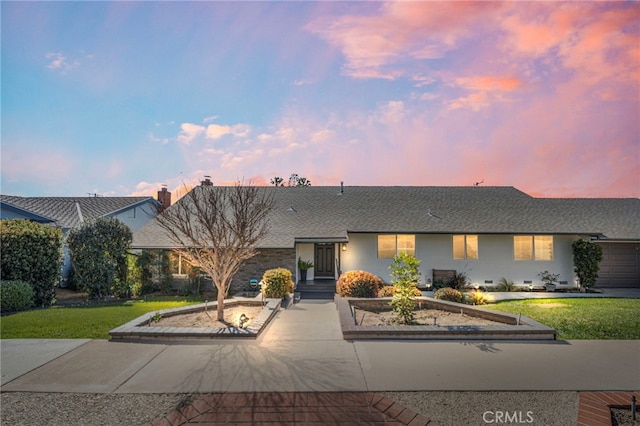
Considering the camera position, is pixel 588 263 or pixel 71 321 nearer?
pixel 71 321

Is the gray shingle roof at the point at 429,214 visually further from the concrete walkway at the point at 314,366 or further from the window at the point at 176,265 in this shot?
the concrete walkway at the point at 314,366

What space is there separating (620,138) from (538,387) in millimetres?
11010

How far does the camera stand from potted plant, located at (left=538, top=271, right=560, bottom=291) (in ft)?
52.8

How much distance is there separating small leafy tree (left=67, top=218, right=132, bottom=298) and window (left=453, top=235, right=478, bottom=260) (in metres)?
14.9

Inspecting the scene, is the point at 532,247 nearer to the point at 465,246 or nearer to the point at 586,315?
the point at 465,246

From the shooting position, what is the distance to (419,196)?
2008 cm

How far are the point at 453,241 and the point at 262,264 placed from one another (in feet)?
29.0

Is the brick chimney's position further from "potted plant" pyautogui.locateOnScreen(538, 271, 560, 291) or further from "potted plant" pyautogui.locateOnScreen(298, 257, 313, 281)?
"potted plant" pyautogui.locateOnScreen(538, 271, 560, 291)

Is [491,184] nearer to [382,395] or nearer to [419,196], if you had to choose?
[419,196]

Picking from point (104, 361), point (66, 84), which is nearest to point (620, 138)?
point (104, 361)

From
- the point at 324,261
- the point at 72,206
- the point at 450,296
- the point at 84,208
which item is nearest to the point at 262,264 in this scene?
the point at 324,261

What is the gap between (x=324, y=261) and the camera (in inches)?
709

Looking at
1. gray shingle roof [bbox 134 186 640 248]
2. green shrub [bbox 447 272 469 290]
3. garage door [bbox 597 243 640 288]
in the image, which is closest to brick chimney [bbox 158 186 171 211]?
gray shingle roof [bbox 134 186 640 248]

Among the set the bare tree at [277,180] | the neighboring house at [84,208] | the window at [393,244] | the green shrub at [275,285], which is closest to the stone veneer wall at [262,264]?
the green shrub at [275,285]
